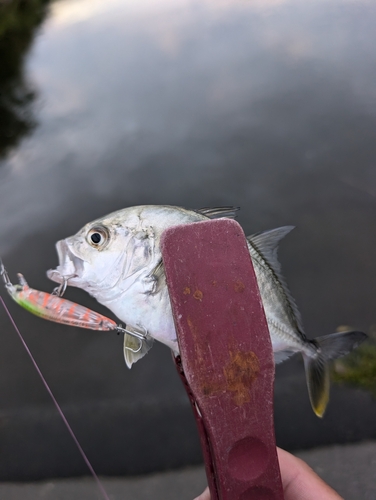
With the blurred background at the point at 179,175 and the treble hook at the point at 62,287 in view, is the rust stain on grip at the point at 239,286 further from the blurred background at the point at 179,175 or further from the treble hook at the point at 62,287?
the blurred background at the point at 179,175

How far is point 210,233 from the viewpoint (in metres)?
1.51

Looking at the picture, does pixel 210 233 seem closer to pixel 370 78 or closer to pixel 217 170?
pixel 217 170

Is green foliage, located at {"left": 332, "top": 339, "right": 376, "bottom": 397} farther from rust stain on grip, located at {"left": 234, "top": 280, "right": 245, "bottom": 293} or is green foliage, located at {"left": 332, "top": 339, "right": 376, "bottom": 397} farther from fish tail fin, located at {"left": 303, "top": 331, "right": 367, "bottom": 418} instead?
rust stain on grip, located at {"left": 234, "top": 280, "right": 245, "bottom": 293}

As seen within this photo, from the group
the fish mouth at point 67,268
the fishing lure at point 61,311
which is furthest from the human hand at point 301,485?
the fish mouth at point 67,268

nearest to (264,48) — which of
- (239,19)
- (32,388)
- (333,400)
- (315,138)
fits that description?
(239,19)

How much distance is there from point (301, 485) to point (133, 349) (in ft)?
3.66

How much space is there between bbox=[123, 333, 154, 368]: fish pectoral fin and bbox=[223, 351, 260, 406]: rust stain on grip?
2.46 ft

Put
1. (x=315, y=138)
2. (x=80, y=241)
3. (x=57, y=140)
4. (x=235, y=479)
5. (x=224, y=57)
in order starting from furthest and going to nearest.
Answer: (x=224, y=57), (x=57, y=140), (x=315, y=138), (x=80, y=241), (x=235, y=479)

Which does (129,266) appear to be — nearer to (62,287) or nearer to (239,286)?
(62,287)

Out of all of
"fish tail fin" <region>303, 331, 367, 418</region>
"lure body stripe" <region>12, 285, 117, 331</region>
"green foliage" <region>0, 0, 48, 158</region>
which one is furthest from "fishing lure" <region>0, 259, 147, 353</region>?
"green foliage" <region>0, 0, 48, 158</region>

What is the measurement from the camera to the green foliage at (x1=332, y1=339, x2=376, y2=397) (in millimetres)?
3309

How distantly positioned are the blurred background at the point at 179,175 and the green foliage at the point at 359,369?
0.04 feet

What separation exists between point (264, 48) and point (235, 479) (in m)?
8.00

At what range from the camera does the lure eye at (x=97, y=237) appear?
1.92 m
